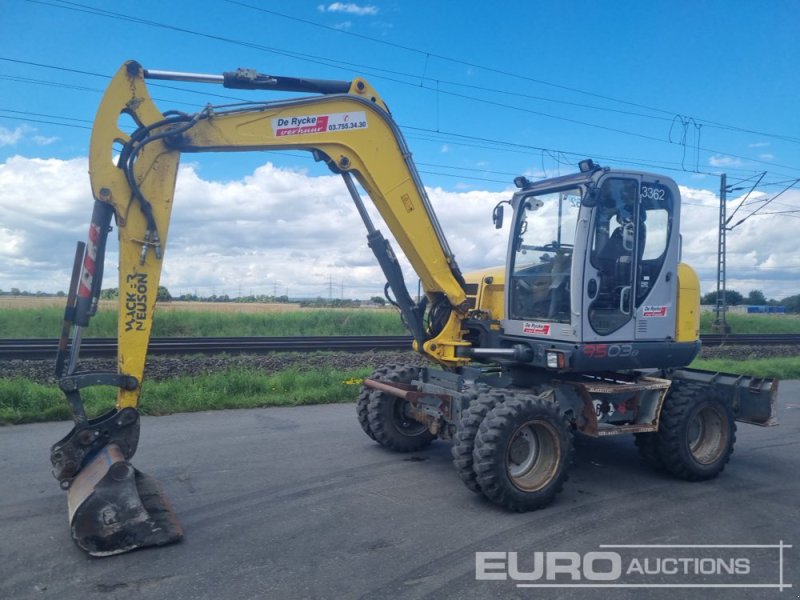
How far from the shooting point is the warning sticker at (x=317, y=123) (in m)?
6.12

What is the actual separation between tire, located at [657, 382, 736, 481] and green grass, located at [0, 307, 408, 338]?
19.0m

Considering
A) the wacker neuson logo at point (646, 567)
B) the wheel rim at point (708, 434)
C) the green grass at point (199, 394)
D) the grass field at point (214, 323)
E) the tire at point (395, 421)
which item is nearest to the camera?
the wacker neuson logo at point (646, 567)

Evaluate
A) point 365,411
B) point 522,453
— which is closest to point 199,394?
point 365,411

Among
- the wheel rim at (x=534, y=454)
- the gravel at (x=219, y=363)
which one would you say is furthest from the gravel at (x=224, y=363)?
the wheel rim at (x=534, y=454)

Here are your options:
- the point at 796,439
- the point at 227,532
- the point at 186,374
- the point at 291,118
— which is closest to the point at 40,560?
the point at 227,532

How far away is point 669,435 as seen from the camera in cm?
689

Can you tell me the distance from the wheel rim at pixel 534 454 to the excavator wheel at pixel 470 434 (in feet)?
1.20

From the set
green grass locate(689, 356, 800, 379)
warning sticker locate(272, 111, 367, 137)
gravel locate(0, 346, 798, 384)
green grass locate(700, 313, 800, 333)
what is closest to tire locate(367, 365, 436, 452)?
warning sticker locate(272, 111, 367, 137)

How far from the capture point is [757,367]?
17.4 meters

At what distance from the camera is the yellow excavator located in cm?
539

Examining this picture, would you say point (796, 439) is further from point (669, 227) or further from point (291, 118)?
point (291, 118)

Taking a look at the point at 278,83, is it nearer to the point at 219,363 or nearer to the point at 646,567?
the point at 646,567

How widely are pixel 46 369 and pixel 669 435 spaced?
1129 cm

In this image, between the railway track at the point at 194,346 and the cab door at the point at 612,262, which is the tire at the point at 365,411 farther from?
the railway track at the point at 194,346
